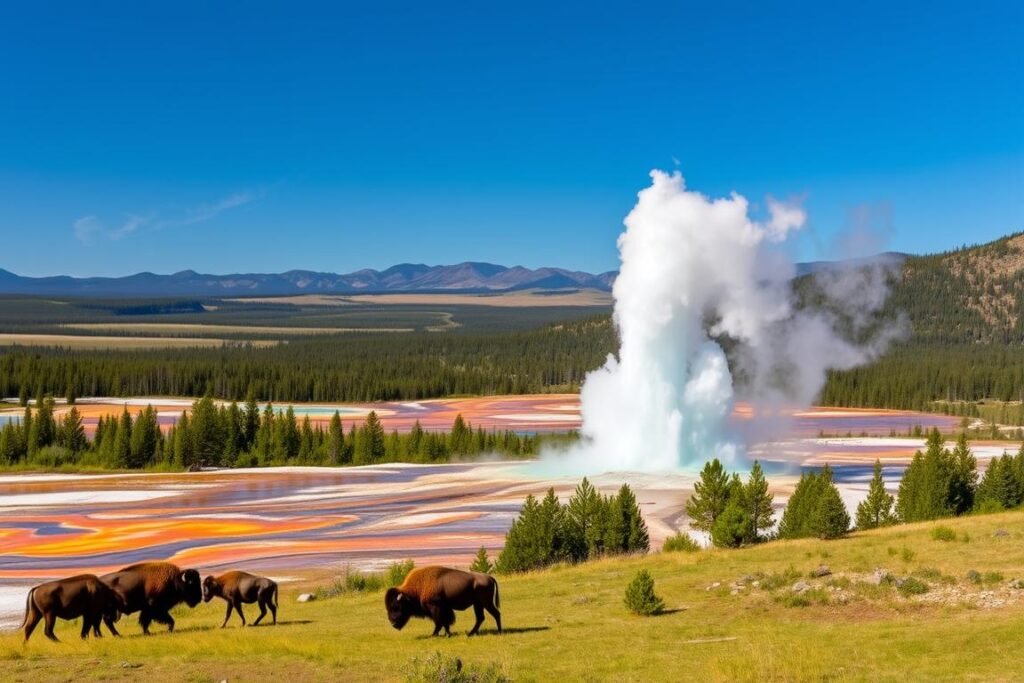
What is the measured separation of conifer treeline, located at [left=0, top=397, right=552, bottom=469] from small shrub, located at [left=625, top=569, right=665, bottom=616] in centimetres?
7433

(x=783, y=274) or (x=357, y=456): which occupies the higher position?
(x=783, y=274)

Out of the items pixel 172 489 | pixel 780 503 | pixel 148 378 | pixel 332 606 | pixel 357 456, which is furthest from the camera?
pixel 148 378

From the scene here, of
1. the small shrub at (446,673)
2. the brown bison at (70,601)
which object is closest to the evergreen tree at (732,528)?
the brown bison at (70,601)

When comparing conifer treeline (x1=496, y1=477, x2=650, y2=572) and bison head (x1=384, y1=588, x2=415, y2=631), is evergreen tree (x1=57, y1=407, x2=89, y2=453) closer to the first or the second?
conifer treeline (x1=496, y1=477, x2=650, y2=572)

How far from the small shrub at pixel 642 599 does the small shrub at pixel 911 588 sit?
5.71 meters

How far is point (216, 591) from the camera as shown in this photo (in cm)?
2358

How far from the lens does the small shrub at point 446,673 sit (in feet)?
46.1

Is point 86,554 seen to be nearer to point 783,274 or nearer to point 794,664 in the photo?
point 794,664

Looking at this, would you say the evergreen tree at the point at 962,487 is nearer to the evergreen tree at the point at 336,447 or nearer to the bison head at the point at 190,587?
the bison head at the point at 190,587

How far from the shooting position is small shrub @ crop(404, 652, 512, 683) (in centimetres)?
1406

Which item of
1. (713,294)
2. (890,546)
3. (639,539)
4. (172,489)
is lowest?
(172,489)

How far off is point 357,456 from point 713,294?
129 feet

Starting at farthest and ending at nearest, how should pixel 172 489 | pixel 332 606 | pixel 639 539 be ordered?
pixel 172 489
pixel 639 539
pixel 332 606

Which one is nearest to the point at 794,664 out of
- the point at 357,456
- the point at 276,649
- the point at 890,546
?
the point at 276,649
